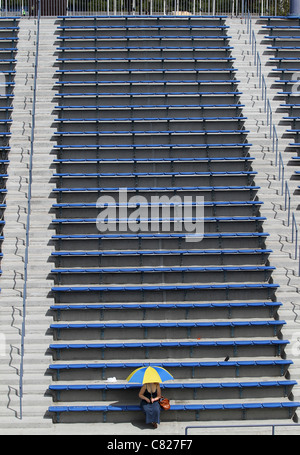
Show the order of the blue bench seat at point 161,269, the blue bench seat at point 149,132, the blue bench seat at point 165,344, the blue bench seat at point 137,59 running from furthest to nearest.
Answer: the blue bench seat at point 137,59 → the blue bench seat at point 149,132 → the blue bench seat at point 161,269 → the blue bench seat at point 165,344

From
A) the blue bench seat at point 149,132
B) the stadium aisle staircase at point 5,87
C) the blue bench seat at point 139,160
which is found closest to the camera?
the stadium aisle staircase at point 5,87

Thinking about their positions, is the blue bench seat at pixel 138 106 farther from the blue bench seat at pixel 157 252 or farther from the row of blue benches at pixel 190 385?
the row of blue benches at pixel 190 385

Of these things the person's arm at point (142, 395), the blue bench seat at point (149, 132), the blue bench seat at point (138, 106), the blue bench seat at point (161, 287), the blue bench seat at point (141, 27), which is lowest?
the person's arm at point (142, 395)

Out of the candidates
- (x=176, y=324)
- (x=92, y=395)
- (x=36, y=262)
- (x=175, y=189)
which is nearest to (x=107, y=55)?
(x=175, y=189)

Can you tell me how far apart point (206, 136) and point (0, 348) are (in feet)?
19.5

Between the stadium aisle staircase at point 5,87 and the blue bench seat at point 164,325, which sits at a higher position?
the stadium aisle staircase at point 5,87

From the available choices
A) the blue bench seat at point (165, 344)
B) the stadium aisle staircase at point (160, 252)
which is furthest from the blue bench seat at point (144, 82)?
the blue bench seat at point (165, 344)

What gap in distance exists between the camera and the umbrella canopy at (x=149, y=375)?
9.85 metres

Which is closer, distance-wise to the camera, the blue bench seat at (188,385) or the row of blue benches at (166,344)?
the blue bench seat at (188,385)

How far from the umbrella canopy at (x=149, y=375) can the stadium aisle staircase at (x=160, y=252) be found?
525mm

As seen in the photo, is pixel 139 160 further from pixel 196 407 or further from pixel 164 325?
pixel 196 407

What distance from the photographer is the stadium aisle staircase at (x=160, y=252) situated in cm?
1067

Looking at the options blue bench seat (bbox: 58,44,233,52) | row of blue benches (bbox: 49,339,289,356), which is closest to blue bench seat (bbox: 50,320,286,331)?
row of blue benches (bbox: 49,339,289,356)

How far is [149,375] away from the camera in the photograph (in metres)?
9.89
